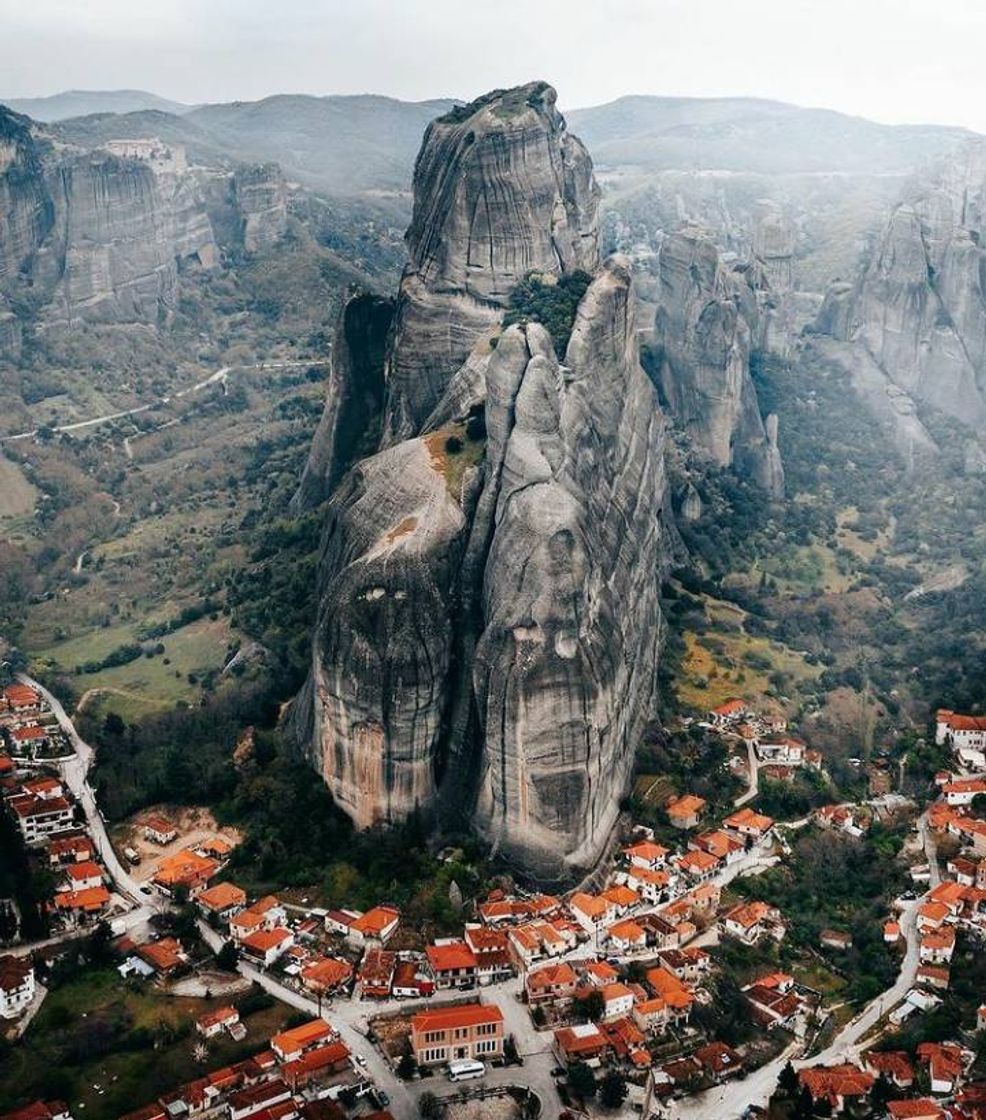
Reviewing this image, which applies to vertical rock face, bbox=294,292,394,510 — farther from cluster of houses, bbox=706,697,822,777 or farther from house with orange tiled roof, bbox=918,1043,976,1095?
house with orange tiled roof, bbox=918,1043,976,1095

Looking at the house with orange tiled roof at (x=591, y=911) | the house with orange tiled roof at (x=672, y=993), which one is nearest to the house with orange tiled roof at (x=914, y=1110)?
the house with orange tiled roof at (x=672, y=993)

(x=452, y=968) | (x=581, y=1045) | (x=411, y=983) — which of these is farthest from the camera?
(x=452, y=968)

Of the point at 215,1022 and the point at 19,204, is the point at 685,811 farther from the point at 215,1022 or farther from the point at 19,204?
the point at 19,204

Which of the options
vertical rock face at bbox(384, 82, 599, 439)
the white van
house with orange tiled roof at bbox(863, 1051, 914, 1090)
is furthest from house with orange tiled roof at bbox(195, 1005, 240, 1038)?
vertical rock face at bbox(384, 82, 599, 439)

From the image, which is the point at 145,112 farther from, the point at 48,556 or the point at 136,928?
the point at 136,928

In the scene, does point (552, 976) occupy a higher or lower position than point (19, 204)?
lower

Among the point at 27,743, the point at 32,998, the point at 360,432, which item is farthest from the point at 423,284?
the point at 32,998

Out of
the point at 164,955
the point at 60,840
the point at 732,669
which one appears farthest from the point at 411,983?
the point at 732,669
